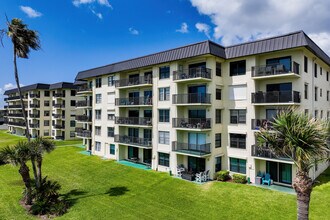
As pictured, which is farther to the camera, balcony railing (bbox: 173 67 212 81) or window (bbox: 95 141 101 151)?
window (bbox: 95 141 101 151)

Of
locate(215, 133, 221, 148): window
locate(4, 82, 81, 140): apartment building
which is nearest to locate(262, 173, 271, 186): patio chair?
locate(215, 133, 221, 148): window

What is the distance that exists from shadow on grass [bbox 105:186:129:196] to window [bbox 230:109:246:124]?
1344 centimetres

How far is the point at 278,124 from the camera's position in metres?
11.1

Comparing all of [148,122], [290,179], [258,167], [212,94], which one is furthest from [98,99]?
[290,179]

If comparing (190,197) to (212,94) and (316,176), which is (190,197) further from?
(316,176)

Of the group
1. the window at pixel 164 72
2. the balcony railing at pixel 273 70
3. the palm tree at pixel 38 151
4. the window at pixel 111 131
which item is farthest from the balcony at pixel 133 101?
the balcony railing at pixel 273 70

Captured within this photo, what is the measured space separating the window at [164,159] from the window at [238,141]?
7.90 meters

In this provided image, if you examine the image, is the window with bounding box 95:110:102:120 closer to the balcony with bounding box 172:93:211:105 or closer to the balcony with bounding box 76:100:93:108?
the balcony with bounding box 76:100:93:108

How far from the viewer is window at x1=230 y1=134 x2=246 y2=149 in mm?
23562

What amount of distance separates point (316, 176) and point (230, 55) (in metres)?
15.7

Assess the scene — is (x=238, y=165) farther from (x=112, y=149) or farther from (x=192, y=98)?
(x=112, y=149)

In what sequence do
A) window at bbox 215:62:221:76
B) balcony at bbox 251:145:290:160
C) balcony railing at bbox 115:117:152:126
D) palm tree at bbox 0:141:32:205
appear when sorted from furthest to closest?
1. balcony railing at bbox 115:117:152:126
2. window at bbox 215:62:221:76
3. balcony at bbox 251:145:290:160
4. palm tree at bbox 0:141:32:205

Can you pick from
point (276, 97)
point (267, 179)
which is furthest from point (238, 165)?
point (276, 97)

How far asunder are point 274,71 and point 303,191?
14015 millimetres
